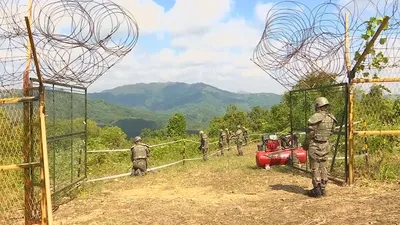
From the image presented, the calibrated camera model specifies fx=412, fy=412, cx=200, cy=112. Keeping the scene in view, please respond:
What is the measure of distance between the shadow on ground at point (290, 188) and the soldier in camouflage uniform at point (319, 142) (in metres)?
0.50

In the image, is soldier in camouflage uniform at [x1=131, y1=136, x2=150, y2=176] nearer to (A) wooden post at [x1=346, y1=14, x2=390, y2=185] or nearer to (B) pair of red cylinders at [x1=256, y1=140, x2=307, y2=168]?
(B) pair of red cylinders at [x1=256, y1=140, x2=307, y2=168]

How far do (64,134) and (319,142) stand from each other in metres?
4.73

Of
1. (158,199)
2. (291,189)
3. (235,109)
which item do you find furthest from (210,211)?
(235,109)

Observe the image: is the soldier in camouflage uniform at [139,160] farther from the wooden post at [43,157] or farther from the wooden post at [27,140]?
the wooden post at [43,157]

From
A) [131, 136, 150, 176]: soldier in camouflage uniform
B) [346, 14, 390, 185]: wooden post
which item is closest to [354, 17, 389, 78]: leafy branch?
[346, 14, 390, 185]: wooden post

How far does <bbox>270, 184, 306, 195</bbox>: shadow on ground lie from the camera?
805 centimetres

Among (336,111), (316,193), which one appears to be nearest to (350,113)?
(316,193)

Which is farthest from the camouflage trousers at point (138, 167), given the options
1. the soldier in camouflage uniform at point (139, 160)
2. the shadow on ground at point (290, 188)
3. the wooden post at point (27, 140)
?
the wooden post at point (27, 140)

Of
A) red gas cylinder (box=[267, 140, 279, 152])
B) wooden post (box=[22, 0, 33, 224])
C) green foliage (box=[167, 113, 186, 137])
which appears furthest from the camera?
green foliage (box=[167, 113, 186, 137])

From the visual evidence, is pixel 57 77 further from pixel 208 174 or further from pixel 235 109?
pixel 235 109

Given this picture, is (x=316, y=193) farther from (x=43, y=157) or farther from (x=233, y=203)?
(x=43, y=157)

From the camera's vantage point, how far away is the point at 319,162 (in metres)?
7.58

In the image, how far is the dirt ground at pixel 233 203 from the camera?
20.5ft

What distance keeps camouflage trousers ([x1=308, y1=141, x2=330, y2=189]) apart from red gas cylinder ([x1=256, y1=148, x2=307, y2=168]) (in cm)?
342
